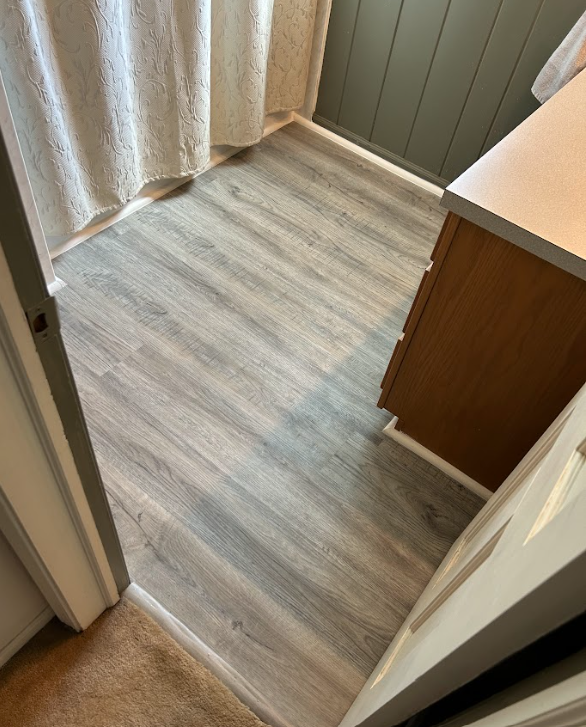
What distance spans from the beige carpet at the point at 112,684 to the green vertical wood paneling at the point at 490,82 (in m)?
1.98

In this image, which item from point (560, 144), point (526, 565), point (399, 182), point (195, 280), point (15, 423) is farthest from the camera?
point (399, 182)

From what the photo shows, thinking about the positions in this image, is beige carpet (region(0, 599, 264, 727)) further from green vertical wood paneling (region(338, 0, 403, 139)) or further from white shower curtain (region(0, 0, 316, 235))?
green vertical wood paneling (region(338, 0, 403, 139))

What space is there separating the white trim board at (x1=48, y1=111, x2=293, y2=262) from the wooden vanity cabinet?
45.7 inches

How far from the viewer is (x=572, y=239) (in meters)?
1.08

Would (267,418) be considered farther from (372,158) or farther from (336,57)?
(336,57)

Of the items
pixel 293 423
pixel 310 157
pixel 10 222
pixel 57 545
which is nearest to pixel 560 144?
pixel 293 423

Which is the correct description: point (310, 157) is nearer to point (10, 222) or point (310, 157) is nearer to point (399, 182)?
point (399, 182)

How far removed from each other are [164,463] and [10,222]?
109 centimetres

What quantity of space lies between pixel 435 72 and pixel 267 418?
1.46m

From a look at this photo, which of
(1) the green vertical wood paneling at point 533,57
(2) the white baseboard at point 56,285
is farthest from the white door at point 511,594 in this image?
(1) the green vertical wood paneling at point 533,57

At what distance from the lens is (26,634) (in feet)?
4.05

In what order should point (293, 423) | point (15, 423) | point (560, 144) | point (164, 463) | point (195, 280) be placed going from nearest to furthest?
point (15, 423) → point (560, 144) → point (164, 463) → point (293, 423) → point (195, 280)

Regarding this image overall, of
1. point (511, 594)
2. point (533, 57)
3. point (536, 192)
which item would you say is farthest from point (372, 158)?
point (511, 594)

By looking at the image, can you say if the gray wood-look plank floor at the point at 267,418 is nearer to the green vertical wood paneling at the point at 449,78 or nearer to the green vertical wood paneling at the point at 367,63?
the green vertical wood paneling at the point at 449,78
